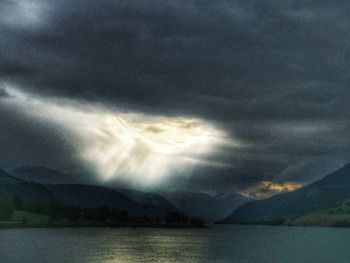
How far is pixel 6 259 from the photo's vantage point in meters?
182

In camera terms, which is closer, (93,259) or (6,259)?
(6,259)

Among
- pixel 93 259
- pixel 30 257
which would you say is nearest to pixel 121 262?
pixel 93 259

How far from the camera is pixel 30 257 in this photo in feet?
632

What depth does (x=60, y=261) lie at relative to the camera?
607ft

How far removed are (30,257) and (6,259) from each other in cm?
1241

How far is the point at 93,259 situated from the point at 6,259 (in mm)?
32609

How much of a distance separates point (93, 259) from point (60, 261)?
632 inches

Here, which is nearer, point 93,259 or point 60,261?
point 60,261

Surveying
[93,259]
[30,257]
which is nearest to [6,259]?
[30,257]

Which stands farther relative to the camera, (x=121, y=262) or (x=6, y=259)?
(x=121, y=262)

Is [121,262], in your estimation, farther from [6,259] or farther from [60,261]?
[6,259]

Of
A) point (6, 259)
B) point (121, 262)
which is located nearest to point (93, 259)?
point (121, 262)

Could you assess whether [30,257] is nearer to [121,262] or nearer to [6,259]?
[6,259]

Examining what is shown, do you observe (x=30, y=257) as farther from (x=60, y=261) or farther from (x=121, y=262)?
(x=121, y=262)
